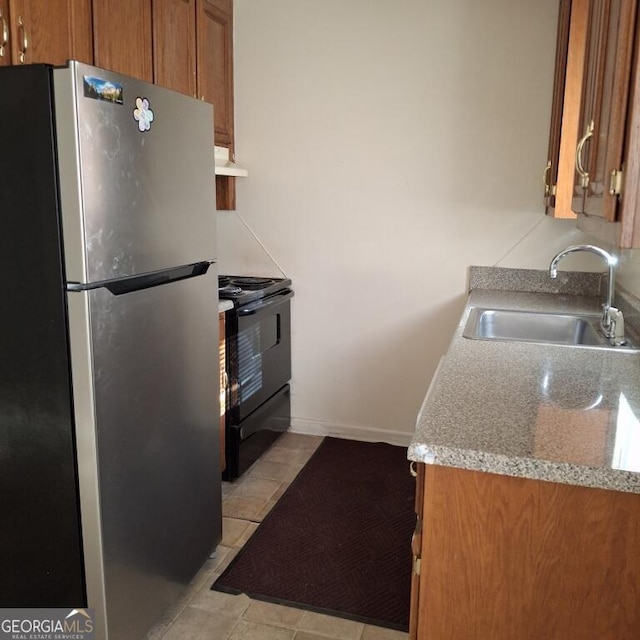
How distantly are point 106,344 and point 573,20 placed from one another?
2.05 meters

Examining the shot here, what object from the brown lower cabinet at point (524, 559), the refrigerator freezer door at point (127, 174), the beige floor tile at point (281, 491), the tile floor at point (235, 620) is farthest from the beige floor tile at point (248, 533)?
the brown lower cabinet at point (524, 559)

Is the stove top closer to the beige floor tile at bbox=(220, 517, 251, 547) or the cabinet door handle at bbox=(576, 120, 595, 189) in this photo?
the beige floor tile at bbox=(220, 517, 251, 547)

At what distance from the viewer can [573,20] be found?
7.68 ft

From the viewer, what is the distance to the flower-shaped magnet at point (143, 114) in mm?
1632

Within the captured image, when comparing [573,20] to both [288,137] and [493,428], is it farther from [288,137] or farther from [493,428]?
[493,428]

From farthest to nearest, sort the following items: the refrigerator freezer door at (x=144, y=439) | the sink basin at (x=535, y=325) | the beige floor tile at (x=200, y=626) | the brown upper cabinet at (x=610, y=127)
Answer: the sink basin at (x=535, y=325) → the beige floor tile at (x=200, y=626) → the refrigerator freezer door at (x=144, y=439) → the brown upper cabinet at (x=610, y=127)

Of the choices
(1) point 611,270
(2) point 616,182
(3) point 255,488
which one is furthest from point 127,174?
(3) point 255,488

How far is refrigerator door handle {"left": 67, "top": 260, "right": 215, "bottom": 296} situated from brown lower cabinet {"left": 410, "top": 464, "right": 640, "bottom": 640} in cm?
91

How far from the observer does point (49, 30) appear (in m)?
1.91

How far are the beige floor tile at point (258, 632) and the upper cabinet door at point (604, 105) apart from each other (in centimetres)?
151

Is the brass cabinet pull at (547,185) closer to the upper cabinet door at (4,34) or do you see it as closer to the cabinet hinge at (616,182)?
the cabinet hinge at (616,182)

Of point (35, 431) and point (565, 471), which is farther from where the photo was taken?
point (35, 431)

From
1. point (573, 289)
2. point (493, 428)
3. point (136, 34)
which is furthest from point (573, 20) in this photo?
point (493, 428)

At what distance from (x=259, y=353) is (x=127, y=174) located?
1578 millimetres
